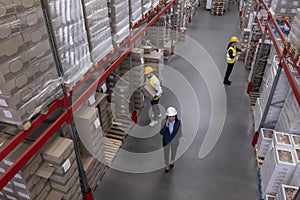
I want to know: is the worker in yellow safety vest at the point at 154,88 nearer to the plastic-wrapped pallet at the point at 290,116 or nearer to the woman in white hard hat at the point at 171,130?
the woman in white hard hat at the point at 171,130

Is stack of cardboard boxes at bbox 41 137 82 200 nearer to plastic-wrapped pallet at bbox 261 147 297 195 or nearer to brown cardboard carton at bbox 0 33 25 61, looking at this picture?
brown cardboard carton at bbox 0 33 25 61

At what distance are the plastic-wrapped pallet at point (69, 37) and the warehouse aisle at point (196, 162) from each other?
2725 millimetres

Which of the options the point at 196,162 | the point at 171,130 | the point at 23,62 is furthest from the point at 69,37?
the point at 196,162

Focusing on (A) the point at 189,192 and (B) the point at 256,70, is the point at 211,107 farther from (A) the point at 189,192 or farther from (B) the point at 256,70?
(A) the point at 189,192

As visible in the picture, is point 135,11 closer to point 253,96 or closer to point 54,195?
point 54,195

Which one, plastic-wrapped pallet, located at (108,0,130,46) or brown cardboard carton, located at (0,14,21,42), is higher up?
brown cardboard carton, located at (0,14,21,42)

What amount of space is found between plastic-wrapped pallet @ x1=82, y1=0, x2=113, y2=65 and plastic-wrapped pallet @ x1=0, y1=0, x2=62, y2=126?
1149 mm

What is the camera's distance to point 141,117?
740 cm

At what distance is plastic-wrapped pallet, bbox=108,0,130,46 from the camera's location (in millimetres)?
4961

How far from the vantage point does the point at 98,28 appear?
14.7 feet

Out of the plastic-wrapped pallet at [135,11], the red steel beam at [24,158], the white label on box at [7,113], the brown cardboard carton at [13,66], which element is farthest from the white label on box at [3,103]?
the plastic-wrapped pallet at [135,11]

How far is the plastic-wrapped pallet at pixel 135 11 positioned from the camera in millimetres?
5886

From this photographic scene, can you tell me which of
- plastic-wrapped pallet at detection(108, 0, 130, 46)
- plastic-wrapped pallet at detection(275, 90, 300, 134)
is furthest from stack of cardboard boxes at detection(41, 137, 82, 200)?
plastic-wrapped pallet at detection(275, 90, 300, 134)

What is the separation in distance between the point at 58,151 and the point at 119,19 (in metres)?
3.03
